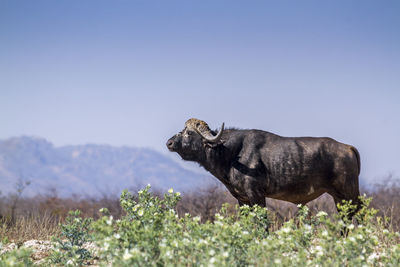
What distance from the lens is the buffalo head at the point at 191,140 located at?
11062 millimetres

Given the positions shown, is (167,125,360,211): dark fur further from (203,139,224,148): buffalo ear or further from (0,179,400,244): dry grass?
(0,179,400,244): dry grass

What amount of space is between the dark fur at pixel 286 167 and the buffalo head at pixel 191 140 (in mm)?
317

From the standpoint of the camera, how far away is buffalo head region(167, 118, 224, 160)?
1106 centimetres

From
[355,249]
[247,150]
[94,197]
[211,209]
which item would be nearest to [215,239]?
[355,249]

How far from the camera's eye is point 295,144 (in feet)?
35.1

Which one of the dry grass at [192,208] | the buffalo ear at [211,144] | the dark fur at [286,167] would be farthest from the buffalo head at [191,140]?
the dry grass at [192,208]

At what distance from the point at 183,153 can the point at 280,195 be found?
214 cm

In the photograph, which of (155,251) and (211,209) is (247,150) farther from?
(211,209)

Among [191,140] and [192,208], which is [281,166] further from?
[192,208]

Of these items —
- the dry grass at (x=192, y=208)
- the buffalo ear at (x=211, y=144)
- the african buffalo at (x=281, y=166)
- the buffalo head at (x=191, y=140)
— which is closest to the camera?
the african buffalo at (x=281, y=166)

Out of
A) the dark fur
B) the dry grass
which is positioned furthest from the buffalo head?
the dry grass

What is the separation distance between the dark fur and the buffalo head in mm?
317

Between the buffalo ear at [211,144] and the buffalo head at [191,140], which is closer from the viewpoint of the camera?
the buffalo ear at [211,144]

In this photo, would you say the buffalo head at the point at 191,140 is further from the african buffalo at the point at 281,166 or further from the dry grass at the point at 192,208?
the dry grass at the point at 192,208
